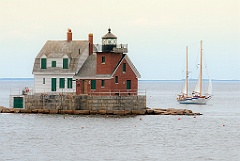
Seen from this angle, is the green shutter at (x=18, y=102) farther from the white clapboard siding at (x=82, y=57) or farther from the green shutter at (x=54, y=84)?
the white clapboard siding at (x=82, y=57)

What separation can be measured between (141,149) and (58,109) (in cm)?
2129

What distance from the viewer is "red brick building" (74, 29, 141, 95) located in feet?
239

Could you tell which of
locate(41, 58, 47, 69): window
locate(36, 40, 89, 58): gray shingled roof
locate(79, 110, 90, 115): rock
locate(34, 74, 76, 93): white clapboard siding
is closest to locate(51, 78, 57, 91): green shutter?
locate(34, 74, 76, 93): white clapboard siding

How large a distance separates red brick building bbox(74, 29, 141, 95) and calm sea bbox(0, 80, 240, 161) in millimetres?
3129

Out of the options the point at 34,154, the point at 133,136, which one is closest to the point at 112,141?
the point at 133,136

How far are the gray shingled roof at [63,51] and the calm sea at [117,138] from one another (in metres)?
5.64

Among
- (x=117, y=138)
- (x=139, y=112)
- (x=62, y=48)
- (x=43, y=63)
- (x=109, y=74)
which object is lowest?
(x=117, y=138)

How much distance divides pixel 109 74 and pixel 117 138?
13.7 meters

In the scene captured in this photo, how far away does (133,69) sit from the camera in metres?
75.1

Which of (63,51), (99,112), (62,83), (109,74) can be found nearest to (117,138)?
(99,112)

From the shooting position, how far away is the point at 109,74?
72812mm

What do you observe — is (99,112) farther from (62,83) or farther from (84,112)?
(62,83)

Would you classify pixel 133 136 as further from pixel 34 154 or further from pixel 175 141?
pixel 34 154

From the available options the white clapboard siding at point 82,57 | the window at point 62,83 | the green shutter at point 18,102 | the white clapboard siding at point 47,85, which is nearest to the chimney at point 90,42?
the white clapboard siding at point 82,57
